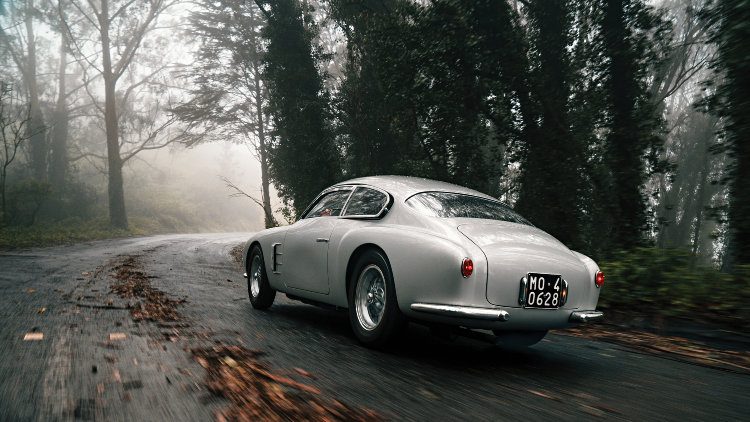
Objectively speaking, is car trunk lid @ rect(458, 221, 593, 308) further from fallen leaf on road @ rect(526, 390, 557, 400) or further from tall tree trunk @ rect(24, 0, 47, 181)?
tall tree trunk @ rect(24, 0, 47, 181)

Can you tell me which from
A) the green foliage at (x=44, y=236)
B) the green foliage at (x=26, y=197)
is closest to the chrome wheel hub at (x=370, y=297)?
the green foliage at (x=44, y=236)

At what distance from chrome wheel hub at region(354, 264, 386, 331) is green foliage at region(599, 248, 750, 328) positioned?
11.2ft

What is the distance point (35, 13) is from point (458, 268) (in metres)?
36.1

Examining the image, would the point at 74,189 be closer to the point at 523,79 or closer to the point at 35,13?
the point at 35,13

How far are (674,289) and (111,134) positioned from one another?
3104cm

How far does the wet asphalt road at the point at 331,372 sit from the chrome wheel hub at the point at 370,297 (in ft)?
0.80

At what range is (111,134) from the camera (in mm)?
29922

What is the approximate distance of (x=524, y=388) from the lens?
325cm

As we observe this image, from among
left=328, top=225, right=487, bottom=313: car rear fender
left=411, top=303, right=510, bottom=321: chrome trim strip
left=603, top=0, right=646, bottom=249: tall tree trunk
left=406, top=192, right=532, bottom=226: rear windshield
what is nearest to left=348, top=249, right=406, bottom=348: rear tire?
left=328, top=225, right=487, bottom=313: car rear fender

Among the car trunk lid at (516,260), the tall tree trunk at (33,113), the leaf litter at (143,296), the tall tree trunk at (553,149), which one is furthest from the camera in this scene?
the tall tree trunk at (33,113)

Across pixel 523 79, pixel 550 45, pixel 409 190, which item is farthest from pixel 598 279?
pixel 550 45

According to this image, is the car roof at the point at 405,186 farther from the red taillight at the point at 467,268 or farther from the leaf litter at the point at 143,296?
the leaf litter at the point at 143,296

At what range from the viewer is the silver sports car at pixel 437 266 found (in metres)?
3.51

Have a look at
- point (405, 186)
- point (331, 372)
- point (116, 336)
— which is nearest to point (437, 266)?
point (331, 372)
